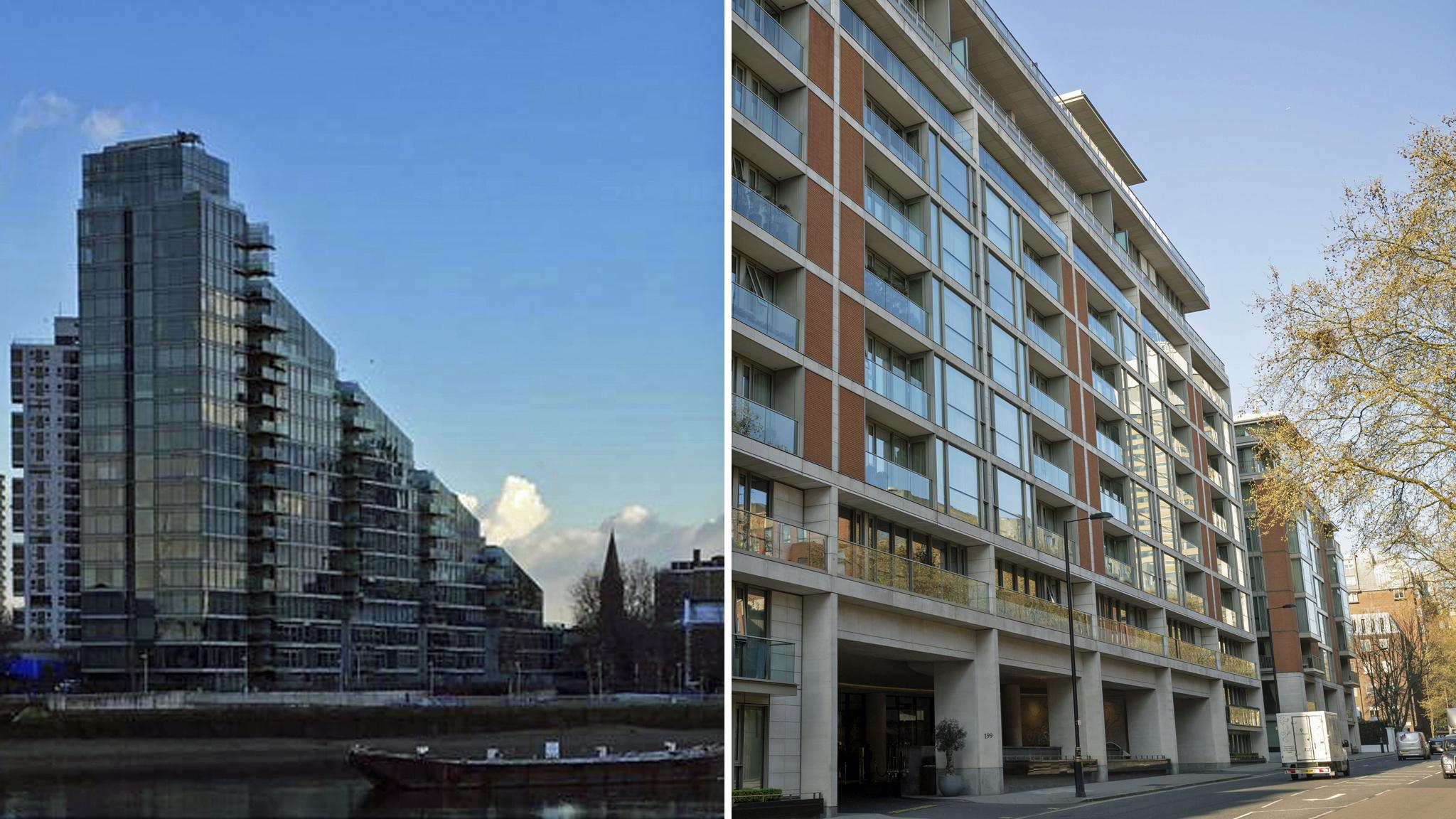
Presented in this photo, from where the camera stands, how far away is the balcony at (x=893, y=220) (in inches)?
1383

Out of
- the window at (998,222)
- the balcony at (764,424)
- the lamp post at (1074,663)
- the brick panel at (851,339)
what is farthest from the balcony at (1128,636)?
the balcony at (764,424)

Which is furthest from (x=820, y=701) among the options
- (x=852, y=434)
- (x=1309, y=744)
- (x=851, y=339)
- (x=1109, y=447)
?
(x=1109, y=447)

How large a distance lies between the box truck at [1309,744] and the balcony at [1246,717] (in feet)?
80.4

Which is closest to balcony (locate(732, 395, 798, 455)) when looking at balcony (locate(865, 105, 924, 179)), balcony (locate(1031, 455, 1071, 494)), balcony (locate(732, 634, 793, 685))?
balcony (locate(732, 634, 793, 685))

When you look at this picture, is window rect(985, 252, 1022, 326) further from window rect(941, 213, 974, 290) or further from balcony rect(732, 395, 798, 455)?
balcony rect(732, 395, 798, 455)

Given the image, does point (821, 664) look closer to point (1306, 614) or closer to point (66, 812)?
point (66, 812)

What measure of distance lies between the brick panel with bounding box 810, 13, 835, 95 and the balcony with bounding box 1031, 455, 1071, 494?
61.6 feet

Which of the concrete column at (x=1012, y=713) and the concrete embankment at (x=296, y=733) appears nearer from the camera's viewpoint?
the concrete column at (x=1012, y=713)

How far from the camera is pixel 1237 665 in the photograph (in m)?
72.2

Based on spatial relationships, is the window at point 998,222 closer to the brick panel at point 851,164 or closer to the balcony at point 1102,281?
the balcony at point 1102,281

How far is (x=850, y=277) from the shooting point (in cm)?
3294

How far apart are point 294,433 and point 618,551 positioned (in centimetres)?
2391

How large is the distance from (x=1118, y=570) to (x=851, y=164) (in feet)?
93.9

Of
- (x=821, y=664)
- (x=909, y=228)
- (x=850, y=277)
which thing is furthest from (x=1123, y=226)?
(x=821, y=664)
